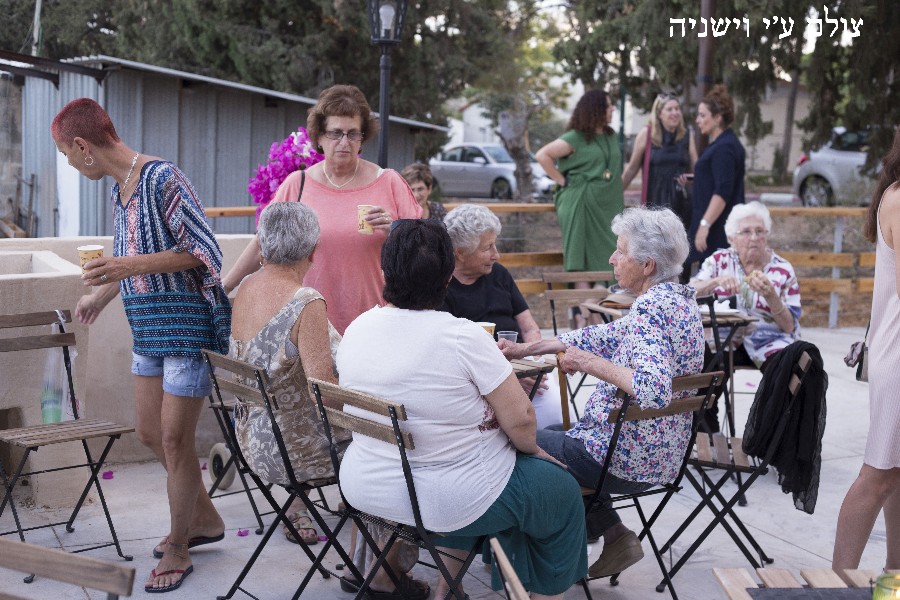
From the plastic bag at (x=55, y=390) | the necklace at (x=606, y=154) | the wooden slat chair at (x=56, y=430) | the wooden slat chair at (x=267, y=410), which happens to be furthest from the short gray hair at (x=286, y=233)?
the necklace at (x=606, y=154)

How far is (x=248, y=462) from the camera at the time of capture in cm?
371

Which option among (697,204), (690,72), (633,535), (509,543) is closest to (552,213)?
(697,204)

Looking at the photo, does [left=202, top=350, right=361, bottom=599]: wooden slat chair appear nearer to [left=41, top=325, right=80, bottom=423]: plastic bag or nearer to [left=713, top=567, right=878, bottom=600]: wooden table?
[left=41, top=325, right=80, bottom=423]: plastic bag

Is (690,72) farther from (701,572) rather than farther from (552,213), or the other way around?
(701,572)

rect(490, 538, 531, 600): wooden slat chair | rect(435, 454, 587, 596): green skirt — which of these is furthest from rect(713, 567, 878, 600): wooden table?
rect(435, 454, 587, 596): green skirt

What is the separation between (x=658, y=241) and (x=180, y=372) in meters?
1.77

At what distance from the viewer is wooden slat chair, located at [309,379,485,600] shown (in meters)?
2.96

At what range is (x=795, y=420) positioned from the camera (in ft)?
12.6

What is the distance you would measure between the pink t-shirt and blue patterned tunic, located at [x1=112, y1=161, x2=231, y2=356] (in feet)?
1.55

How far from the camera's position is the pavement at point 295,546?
3924 mm

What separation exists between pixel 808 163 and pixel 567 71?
595 cm

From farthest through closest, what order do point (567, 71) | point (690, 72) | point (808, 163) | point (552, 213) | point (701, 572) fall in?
1. point (808, 163)
2. point (567, 71)
3. point (690, 72)
4. point (552, 213)
5. point (701, 572)

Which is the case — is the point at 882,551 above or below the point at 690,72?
below

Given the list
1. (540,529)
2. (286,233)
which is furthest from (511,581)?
(286,233)
